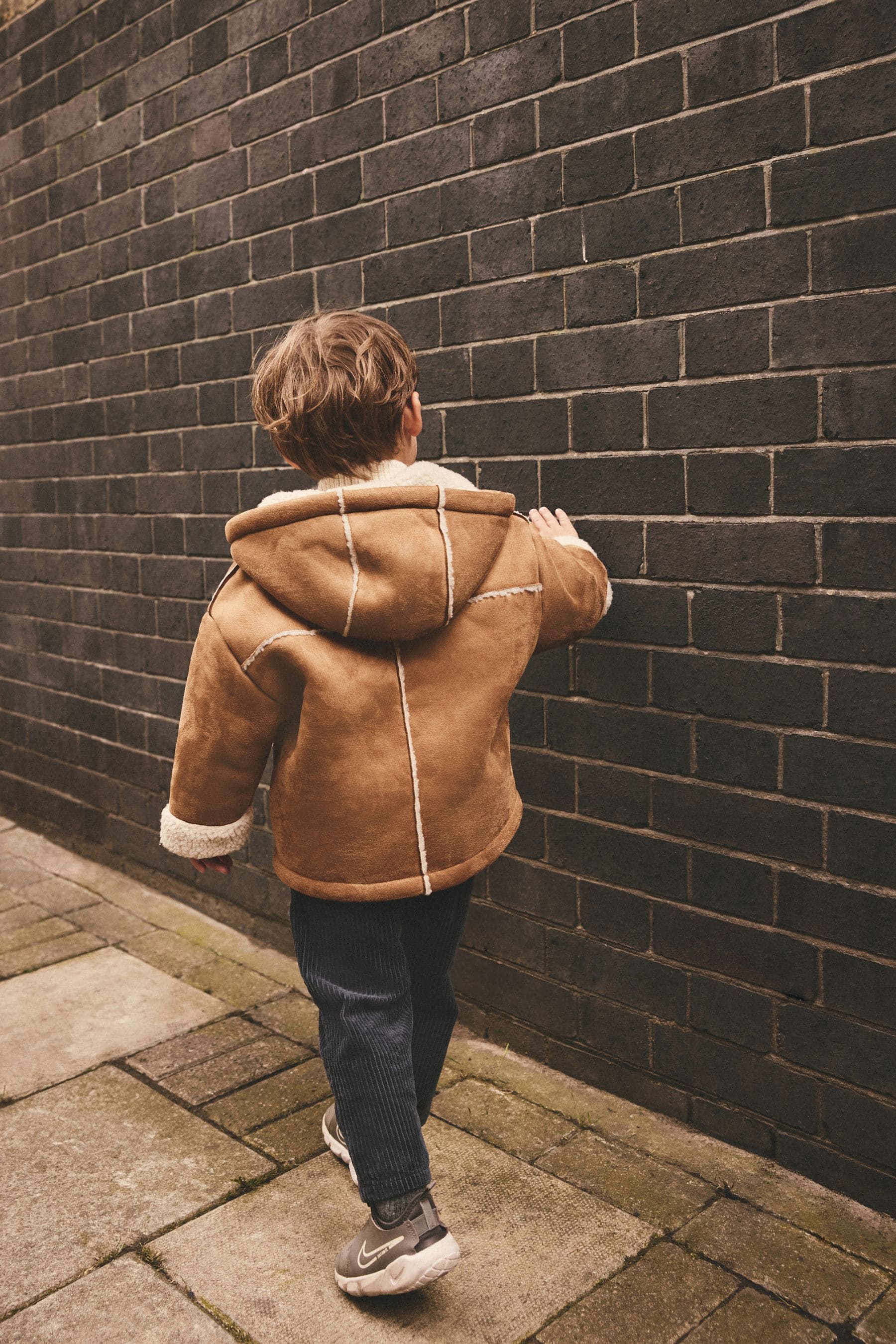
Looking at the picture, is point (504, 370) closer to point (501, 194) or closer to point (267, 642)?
point (501, 194)

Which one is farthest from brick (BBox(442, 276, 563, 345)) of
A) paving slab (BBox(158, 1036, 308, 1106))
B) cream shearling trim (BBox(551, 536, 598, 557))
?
paving slab (BBox(158, 1036, 308, 1106))

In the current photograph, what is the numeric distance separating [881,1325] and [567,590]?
1.49 m

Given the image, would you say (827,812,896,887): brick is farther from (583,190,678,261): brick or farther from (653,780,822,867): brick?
(583,190,678,261): brick

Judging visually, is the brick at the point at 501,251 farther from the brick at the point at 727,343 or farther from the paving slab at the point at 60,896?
the paving slab at the point at 60,896

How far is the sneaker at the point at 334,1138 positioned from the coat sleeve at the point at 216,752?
78 cm

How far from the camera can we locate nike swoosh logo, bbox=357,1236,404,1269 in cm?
213

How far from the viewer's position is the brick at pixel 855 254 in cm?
223

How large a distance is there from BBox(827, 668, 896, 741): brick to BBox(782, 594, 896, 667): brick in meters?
0.03

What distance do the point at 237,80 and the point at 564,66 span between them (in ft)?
4.89

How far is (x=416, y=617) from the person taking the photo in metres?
2.03

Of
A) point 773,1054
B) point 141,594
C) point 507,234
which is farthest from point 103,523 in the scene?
point 773,1054

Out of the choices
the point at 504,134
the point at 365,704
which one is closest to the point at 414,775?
the point at 365,704

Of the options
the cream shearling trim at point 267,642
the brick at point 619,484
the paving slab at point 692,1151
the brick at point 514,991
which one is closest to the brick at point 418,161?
the brick at point 619,484

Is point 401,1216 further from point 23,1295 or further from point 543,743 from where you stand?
point 543,743
